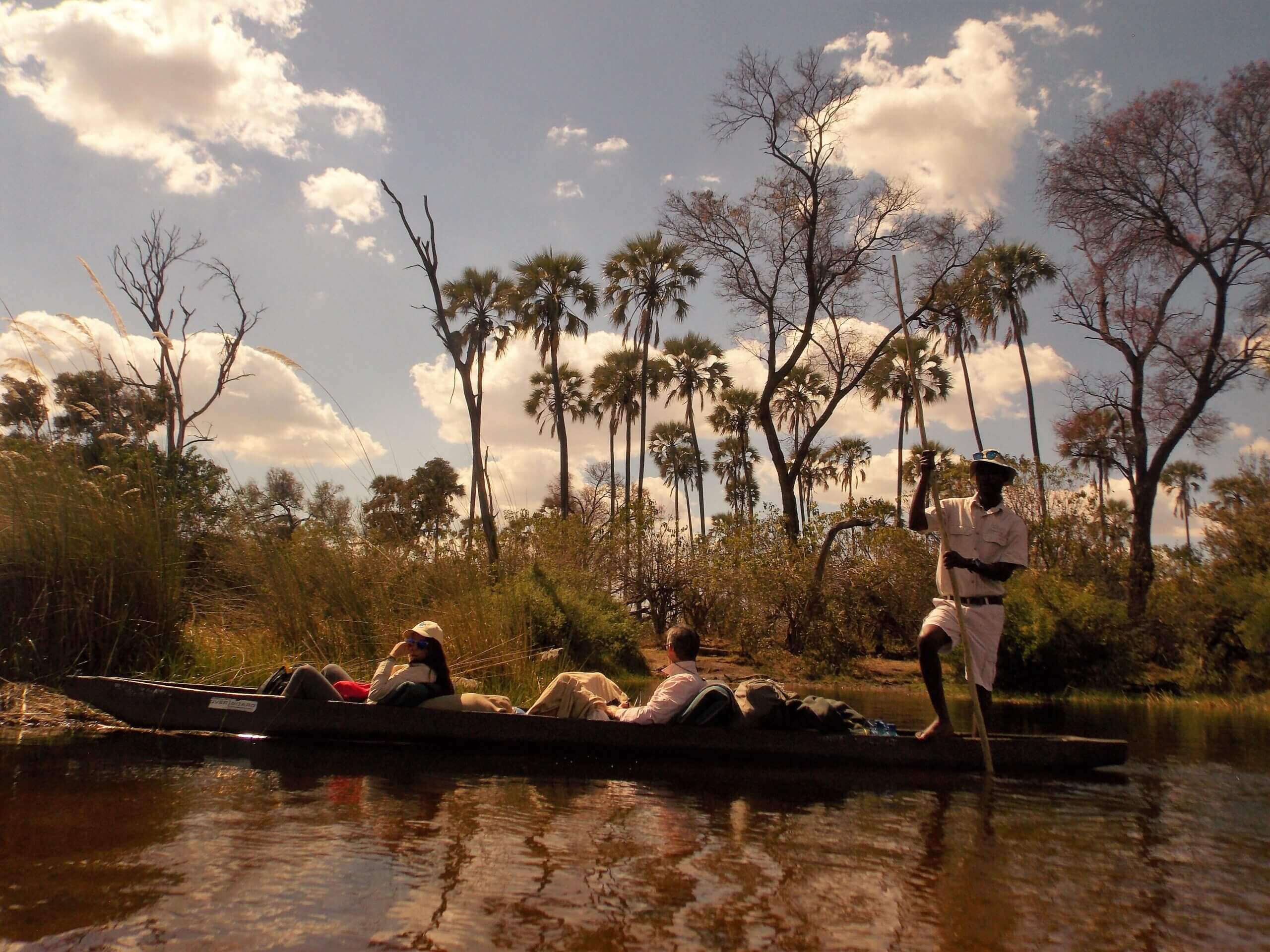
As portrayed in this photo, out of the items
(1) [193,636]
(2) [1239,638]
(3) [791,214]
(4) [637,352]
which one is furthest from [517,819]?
(4) [637,352]

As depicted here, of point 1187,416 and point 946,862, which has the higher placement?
point 1187,416

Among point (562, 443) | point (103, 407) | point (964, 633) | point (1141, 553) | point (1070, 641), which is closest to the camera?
point (964, 633)

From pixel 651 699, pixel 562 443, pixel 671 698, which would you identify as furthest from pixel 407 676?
pixel 562 443

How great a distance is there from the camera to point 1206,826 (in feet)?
16.5

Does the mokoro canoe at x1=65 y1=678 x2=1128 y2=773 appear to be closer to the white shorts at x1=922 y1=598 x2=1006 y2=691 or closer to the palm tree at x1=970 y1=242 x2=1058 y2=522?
the white shorts at x1=922 y1=598 x2=1006 y2=691

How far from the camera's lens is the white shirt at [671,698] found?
6426 mm

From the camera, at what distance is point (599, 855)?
13.3 feet

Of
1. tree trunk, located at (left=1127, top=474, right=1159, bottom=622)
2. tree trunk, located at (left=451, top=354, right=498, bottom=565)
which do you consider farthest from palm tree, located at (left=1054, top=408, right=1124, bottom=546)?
tree trunk, located at (left=451, top=354, right=498, bottom=565)

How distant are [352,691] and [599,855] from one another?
152 inches

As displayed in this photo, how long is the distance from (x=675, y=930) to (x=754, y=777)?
3097 millimetres

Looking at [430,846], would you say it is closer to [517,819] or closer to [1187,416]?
[517,819]

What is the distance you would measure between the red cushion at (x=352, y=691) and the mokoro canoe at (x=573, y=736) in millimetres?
463

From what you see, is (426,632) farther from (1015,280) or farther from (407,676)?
(1015,280)

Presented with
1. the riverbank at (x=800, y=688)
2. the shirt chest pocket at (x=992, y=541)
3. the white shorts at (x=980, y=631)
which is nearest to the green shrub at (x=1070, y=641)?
the riverbank at (x=800, y=688)
